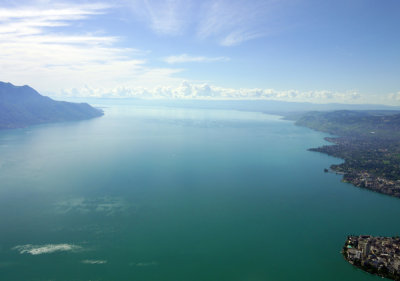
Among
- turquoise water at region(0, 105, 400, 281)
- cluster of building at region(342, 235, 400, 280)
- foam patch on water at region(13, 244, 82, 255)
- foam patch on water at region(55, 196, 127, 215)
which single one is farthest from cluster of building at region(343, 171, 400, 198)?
foam patch on water at region(13, 244, 82, 255)

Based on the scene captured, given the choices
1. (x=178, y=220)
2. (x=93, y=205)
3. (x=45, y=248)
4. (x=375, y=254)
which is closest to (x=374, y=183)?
(x=375, y=254)

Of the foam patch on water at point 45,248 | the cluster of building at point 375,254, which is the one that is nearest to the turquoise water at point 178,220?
the foam patch on water at point 45,248

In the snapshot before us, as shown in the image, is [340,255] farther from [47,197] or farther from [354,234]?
[47,197]

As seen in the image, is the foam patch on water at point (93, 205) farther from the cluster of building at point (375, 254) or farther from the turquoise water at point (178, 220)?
the cluster of building at point (375, 254)

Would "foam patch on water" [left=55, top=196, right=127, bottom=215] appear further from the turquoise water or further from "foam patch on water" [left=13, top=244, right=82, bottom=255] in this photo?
"foam patch on water" [left=13, top=244, right=82, bottom=255]

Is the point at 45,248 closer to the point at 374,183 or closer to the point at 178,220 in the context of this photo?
the point at 178,220

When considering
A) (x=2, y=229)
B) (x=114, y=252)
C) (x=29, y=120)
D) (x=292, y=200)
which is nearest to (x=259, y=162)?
(x=292, y=200)
